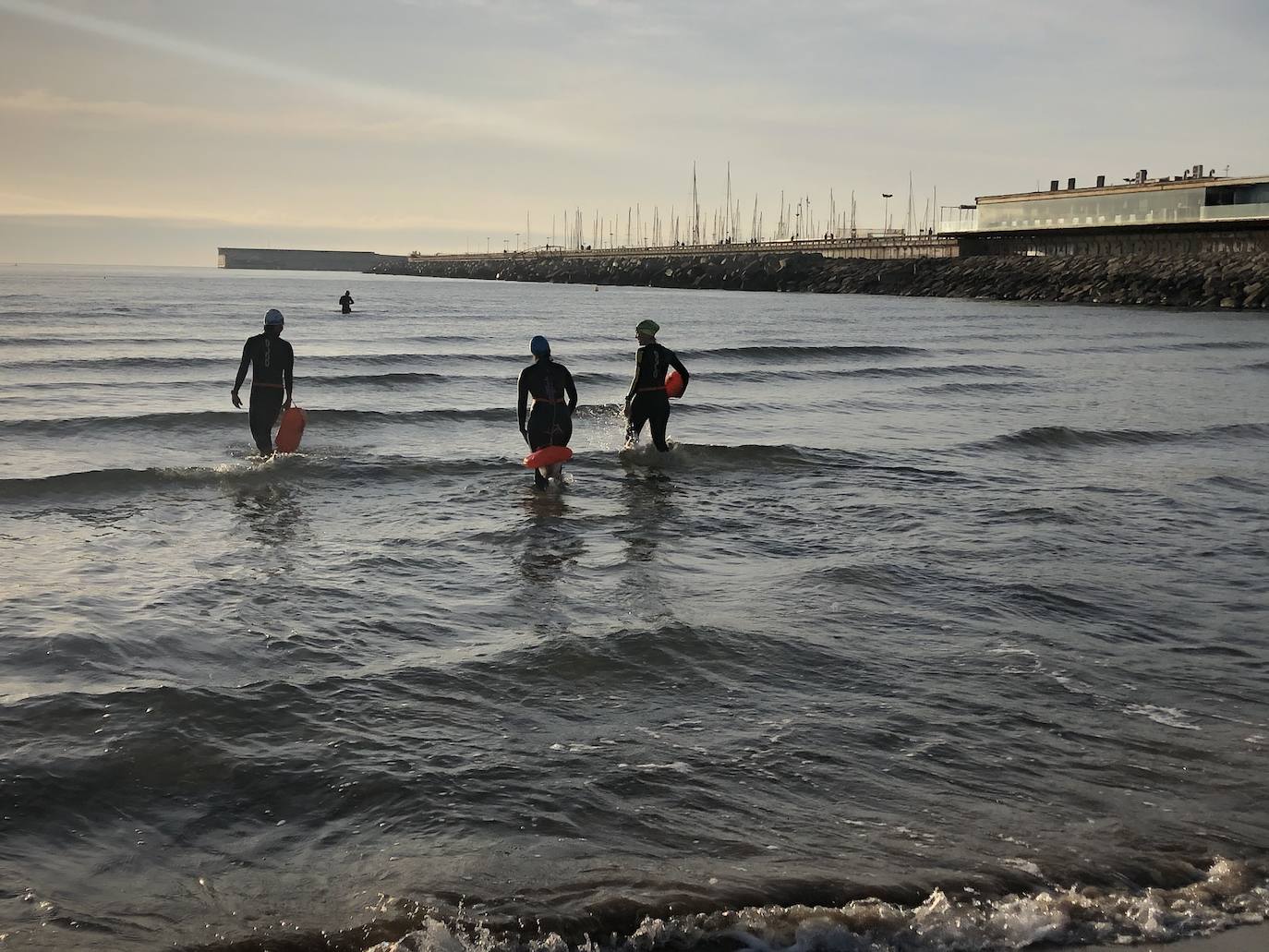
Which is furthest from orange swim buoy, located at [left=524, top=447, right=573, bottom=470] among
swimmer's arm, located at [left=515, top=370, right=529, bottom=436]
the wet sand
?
the wet sand

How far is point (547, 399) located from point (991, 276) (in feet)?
235

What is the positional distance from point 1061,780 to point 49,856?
444 centimetres

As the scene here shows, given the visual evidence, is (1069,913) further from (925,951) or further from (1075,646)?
(1075,646)

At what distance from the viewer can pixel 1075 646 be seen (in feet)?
24.2

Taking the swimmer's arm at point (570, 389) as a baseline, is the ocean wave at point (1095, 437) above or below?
below

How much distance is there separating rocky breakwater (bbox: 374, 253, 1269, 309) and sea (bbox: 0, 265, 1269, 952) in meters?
50.9

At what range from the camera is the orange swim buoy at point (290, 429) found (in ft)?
46.4

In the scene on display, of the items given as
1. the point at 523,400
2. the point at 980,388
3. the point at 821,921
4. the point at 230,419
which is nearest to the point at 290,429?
the point at 523,400

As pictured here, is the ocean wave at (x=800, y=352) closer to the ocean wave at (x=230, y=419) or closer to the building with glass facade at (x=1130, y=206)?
the ocean wave at (x=230, y=419)

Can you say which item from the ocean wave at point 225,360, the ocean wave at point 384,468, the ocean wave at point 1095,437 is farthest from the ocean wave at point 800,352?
the ocean wave at point 384,468

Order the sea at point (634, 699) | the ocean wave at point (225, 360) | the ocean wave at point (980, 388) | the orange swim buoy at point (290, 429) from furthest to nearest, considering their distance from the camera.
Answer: the ocean wave at point (225, 360) < the ocean wave at point (980, 388) < the orange swim buoy at point (290, 429) < the sea at point (634, 699)

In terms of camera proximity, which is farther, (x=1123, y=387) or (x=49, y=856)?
(x=1123, y=387)

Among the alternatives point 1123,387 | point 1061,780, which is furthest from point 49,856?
point 1123,387

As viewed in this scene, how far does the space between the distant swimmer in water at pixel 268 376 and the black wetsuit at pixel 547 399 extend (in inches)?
Result: 118
